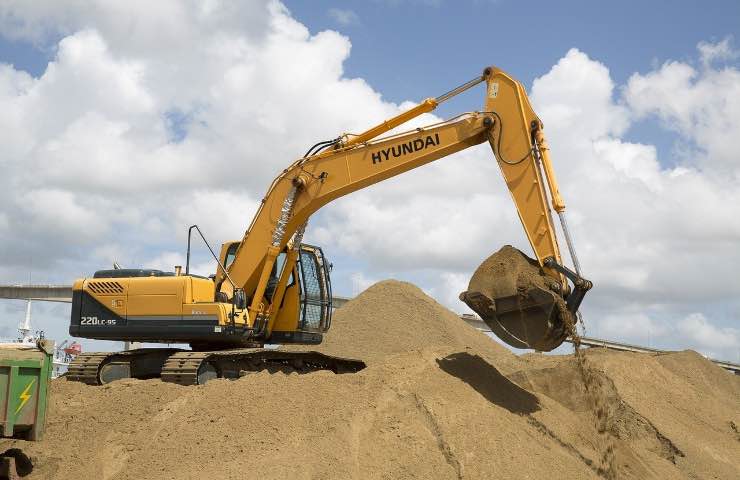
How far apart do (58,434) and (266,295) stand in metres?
4.09

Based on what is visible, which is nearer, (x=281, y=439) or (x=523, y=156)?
(x=281, y=439)

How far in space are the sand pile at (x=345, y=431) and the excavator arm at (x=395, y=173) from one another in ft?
7.10

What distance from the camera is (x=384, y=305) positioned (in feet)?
84.5

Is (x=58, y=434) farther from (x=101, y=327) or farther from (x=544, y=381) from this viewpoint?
(x=544, y=381)

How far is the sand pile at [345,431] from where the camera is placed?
8875 mm

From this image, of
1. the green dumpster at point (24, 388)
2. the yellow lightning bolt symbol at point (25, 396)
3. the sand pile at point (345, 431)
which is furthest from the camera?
the sand pile at point (345, 431)

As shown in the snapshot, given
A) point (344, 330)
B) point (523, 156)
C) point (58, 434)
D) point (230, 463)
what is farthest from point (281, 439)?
point (344, 330)

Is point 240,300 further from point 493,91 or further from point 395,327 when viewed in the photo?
point 395,327

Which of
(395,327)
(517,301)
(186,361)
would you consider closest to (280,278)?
(186,361)

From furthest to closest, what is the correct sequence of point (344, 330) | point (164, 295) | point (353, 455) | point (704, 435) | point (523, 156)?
1. point (344, 330)
2. point (704, 435)
3. point (164, 295)
4. point (523, 156)
5. point (353, 455)

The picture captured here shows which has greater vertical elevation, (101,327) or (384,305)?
(384,305)

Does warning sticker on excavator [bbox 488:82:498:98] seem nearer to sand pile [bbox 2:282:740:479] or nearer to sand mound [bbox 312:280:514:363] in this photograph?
sand pile [bbox 2:282:740:479]

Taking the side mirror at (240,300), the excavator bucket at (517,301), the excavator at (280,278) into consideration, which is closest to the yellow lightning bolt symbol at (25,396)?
the excavator at (280,278)

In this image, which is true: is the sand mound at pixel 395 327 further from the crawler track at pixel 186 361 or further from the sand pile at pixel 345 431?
the sand pile at pixel 345 431
